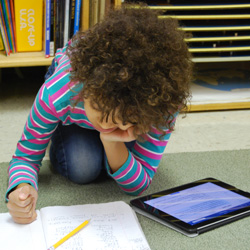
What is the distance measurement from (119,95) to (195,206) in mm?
336

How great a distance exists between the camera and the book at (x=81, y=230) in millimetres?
778

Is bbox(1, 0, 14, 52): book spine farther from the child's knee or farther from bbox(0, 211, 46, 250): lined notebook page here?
bbox(0, 211, 46, 250): lined notebook page

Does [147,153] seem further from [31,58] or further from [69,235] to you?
[31,58]

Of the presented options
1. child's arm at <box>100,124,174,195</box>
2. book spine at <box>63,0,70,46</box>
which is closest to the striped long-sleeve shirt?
child's arm at <box>100,124,174,195</box>

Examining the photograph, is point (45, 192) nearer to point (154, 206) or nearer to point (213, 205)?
point (154, 206)

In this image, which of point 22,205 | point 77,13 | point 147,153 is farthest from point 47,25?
point 22,205

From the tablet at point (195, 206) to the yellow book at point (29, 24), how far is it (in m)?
0.83

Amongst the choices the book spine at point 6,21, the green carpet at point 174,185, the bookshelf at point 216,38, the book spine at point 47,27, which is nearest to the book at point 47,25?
the book spine at point 47,27

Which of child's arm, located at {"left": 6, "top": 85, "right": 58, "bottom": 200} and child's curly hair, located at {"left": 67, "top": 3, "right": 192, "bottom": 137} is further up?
child's curly hair, located at {"left": 67, "top": 3, "right": 192, "bottom": 137}

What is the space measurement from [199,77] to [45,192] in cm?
98

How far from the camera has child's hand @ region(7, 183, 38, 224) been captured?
0.82 meters

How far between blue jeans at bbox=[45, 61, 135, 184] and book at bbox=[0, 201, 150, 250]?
16 cm

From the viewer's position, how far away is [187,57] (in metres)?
0.79

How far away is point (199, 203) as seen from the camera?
0.93m
